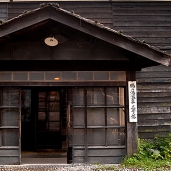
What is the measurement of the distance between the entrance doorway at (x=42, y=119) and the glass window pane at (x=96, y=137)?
9.76 ft

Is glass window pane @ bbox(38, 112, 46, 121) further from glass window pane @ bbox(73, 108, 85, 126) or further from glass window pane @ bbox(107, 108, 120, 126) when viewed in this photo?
glass window pane @ bbox(107, 108, 120, 126)

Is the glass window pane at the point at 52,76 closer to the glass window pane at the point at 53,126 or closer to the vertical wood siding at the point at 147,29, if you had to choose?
the vertical wood siding at the point at 147,29

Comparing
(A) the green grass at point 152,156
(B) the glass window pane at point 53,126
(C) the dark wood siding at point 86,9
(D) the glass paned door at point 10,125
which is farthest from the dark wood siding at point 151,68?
(D) the glass paned door at point 10,125

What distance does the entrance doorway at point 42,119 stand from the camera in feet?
32.4

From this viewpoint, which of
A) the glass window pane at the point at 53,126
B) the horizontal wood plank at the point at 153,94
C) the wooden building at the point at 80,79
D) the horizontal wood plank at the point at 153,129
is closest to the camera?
the wooden building at the point at 80,79

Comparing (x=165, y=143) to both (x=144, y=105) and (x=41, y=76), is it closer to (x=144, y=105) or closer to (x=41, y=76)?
(x=144, y=105)

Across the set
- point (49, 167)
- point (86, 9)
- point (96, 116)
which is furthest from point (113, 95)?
point (86, 9)

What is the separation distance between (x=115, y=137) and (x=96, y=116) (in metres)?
0.74

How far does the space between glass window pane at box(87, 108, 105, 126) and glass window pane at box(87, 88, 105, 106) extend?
0.16 m

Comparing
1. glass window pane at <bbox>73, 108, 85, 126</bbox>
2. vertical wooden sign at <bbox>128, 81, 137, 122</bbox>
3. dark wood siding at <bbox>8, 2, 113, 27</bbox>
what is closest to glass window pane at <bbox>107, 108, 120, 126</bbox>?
vertical wooden sign at <bbox>128, 81, 137, 122</bbox>

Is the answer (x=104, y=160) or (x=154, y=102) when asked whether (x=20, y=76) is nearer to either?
(x=104, y=160)

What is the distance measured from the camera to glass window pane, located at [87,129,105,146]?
697 centimetres

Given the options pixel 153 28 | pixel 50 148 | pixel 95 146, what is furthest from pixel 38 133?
pixel 153 28

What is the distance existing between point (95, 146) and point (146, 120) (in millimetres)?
2100
